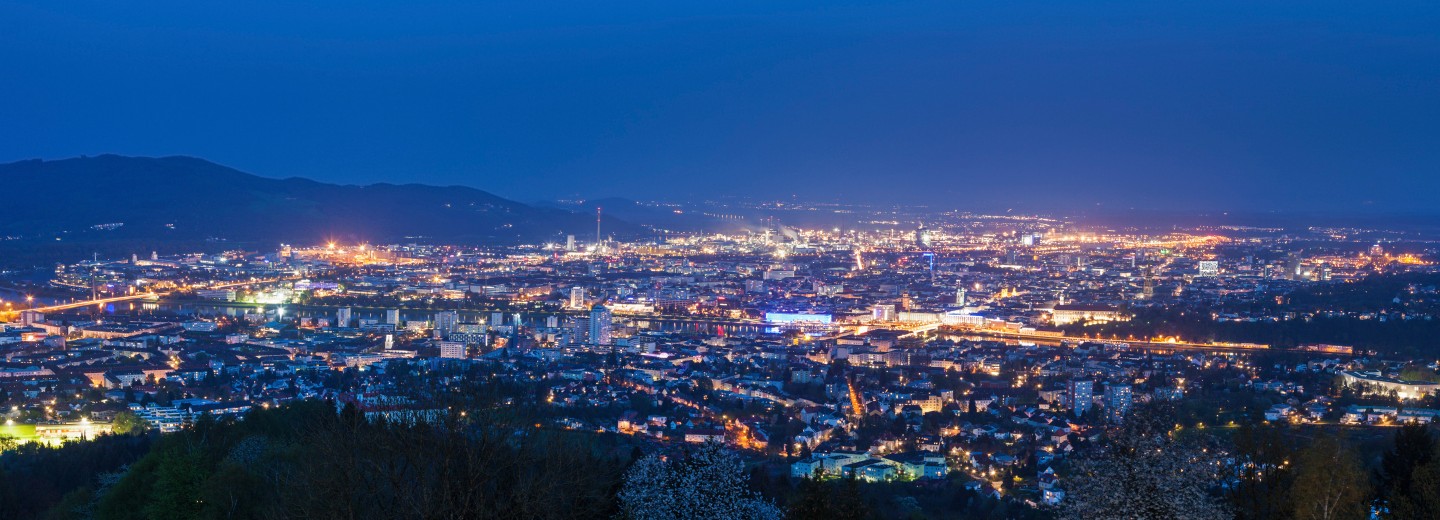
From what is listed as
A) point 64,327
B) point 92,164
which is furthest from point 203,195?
point 64,327

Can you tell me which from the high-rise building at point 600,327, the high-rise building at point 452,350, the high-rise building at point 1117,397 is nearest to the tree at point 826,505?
the high-rise building at point 1117,397

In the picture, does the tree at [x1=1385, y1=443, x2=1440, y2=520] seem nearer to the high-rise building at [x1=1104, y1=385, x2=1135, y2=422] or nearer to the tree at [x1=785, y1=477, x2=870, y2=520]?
the tree at [x1=785, y1=477, x2=870, y2=520]

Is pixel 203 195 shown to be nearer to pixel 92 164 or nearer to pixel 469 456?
pixel 92 164

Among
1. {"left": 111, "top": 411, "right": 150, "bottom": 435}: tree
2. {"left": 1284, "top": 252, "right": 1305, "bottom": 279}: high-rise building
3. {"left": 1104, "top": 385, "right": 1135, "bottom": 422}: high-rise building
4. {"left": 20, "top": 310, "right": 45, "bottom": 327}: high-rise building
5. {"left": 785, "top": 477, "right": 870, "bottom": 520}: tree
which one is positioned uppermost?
{"left": 1284, "top": 252, "right": 1305, "bottom": 279}: high-rise building

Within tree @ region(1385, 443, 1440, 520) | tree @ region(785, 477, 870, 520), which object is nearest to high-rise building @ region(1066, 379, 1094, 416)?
tree @ region(1385, 443, 1440, 520)

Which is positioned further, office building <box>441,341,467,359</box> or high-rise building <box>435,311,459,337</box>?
high-rise building <box>435,311,459,337</box>

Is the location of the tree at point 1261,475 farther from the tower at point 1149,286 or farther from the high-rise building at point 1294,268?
the high-rise building at point 1294,268
